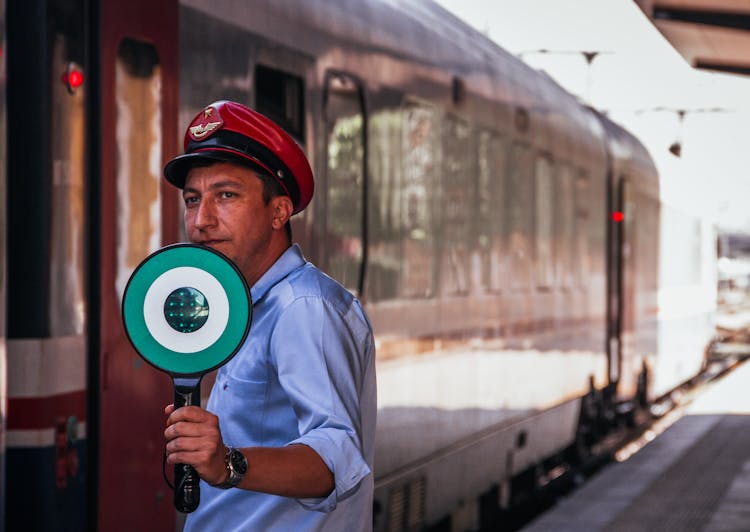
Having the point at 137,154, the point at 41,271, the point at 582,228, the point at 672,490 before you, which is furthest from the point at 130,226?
the point at 582,228

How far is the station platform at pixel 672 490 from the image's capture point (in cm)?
898

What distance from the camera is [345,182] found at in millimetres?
6422

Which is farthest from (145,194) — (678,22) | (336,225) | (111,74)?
(678,22)

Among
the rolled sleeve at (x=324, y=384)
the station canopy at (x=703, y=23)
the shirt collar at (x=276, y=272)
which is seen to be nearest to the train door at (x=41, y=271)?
the shirt collar at (x=276, y=272)

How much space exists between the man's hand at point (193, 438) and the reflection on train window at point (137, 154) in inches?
89.1

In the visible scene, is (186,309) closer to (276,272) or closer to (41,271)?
(276,272)

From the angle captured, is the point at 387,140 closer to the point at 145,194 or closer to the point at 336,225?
the point at 336,225

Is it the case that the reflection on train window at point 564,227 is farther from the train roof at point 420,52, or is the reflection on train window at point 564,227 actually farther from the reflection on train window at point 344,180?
the reflection on train window at point 344,180

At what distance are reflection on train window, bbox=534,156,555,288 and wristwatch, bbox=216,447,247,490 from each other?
8.47 m

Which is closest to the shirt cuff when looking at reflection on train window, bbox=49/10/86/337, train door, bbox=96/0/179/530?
reflection on train window, bbox=49/10/86/337

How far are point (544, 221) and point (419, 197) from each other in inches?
137

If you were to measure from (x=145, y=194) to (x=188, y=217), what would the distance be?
2.03m

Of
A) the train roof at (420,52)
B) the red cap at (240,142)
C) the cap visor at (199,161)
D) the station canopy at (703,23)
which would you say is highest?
the station canopy at (703,23)

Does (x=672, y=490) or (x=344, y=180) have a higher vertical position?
(x=344, y=180)
